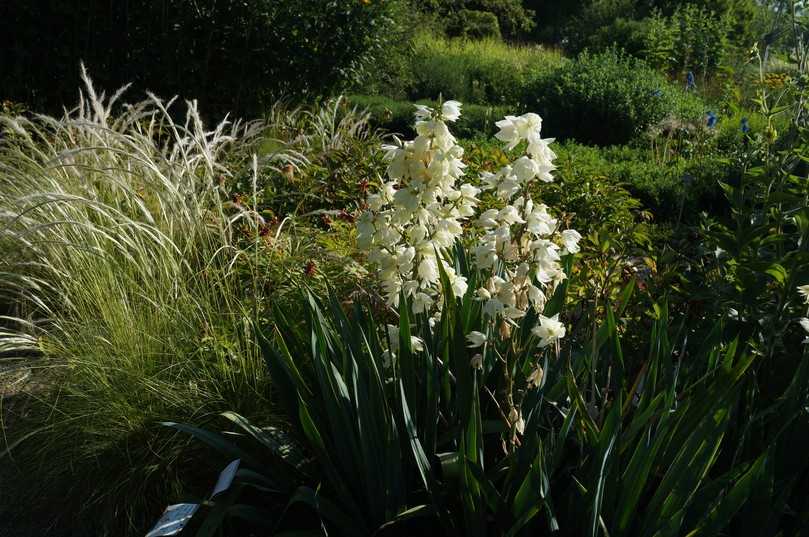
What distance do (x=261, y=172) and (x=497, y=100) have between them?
Result: 354 inches

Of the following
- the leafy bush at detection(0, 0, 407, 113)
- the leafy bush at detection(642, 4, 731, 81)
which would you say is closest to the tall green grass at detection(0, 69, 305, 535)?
the leafy bush at detection(0, 0, 407, 113)

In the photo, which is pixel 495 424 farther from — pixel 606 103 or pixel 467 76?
pixel 467 76

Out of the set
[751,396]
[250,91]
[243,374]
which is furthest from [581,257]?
[250,91]

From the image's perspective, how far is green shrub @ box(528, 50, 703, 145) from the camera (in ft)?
30.5

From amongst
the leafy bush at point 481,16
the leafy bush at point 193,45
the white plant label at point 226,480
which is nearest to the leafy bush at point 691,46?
the leafy bush at point 481,16

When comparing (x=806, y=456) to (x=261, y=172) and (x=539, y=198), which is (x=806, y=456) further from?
(x=261, y=172)

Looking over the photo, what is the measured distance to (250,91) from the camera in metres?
7.93

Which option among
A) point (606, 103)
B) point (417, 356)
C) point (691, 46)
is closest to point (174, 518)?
point (417, 356)

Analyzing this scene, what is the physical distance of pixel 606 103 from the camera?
9383mm

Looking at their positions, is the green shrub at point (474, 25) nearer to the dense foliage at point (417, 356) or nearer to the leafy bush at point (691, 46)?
the leafy bush at point (691, 46)

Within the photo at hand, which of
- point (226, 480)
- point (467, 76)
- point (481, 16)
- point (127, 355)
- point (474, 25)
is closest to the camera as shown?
point (226, 480)

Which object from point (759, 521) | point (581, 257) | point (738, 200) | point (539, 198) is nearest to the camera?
point (759, 521)

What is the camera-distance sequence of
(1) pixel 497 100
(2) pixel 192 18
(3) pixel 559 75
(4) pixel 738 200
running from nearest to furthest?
(4) pixel 738 200 → (2) pixel 192 18 → (3) pixel 559 75 → (1) pixel 497 100

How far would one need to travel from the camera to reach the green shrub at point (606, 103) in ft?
30.5
